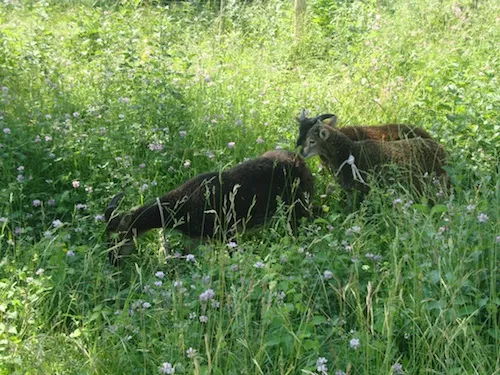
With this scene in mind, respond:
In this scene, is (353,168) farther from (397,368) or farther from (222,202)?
(397,368)

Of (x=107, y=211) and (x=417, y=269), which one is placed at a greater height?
(x=417, y=269)

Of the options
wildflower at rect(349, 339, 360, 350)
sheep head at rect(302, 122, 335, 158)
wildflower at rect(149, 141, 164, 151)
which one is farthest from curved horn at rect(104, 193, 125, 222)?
wildflower at rect(349, 339, 360, 350)

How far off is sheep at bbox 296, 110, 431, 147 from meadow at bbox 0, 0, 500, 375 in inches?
8.6

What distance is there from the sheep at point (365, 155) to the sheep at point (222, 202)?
1.70ft

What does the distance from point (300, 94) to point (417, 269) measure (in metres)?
4.16

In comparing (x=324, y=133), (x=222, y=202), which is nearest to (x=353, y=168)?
(x=324, y=133)

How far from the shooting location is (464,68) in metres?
7.79

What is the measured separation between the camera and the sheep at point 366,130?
6.30 metres

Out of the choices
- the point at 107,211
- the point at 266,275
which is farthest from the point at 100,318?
the point at 107,211

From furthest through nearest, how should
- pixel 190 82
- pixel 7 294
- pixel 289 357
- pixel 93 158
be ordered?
pixel 190 82 → pixel 93 158 → pixel 7 294 → pixel 289 357

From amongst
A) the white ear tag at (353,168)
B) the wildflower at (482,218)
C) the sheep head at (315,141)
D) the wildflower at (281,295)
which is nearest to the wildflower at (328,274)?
the wildflower at (281,295)

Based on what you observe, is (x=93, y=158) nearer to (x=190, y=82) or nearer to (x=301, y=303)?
(x=190, y=82)

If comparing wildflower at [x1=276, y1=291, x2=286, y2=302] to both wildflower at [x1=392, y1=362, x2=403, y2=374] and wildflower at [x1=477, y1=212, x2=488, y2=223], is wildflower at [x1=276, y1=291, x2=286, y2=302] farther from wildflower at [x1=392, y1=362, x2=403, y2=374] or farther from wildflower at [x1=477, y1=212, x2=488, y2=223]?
wildflower at [x1=477, y1=212, x2=488, y2=223]

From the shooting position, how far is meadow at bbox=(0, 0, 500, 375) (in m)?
3.49
